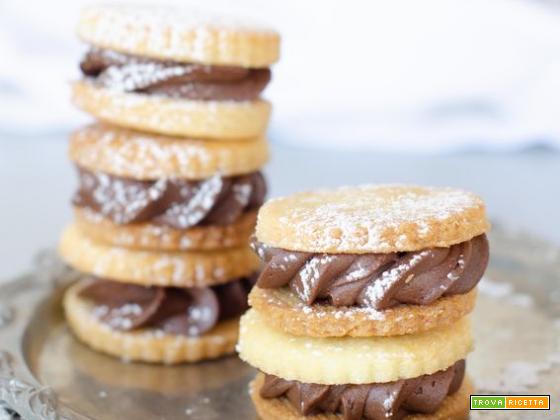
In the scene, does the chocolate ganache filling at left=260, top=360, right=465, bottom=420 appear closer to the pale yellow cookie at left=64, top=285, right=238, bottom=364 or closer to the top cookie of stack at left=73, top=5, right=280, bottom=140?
the pale yellow cookie at left=64, top=285, right=238, bottom=364

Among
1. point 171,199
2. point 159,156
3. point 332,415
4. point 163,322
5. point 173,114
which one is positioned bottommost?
point 163,322

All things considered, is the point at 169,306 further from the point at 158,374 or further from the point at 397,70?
the point at 397,70

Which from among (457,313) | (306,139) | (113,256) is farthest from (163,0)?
(457,313)

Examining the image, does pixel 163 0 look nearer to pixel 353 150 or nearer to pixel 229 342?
pixel 353 150

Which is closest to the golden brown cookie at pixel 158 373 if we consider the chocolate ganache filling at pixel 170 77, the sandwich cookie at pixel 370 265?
the sandwich cookie at pixel 370 265

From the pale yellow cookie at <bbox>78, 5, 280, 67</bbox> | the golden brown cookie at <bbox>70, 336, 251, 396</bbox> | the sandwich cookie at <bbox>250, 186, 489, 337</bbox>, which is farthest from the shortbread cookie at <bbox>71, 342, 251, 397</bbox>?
the pale yellow cookie at <bbox>78, 5, 280, 67</bbox>

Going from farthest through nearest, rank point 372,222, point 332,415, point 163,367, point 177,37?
point 163,367
point 177,37
point 332,415
point 372,222

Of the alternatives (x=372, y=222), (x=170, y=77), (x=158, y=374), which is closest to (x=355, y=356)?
(x=372, y=222)
